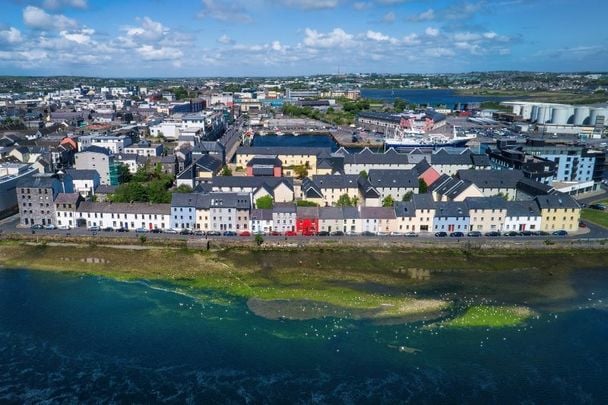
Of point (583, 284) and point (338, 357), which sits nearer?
point (338, 357)

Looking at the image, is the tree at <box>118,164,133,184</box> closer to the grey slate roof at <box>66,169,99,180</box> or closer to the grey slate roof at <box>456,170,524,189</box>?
the grey slate roof at <box>66,169,99,180</box>

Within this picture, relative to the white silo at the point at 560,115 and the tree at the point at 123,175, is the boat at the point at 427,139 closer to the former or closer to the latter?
the white silo at the point at 560,115

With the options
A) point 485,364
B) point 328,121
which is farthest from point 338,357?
point 328,121

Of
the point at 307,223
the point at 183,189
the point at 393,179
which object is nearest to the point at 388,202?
the point at 393,179

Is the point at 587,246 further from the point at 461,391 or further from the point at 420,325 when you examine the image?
the point at 461,391

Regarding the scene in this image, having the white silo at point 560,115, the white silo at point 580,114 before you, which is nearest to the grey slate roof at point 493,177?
the white silo at point 560,115

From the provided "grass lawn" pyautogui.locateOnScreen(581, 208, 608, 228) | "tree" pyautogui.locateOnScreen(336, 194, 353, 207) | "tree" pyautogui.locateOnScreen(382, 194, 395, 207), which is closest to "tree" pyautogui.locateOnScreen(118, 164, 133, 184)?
"tree" pyautogui.locateOnScreen(336, 194, 353, 207)
